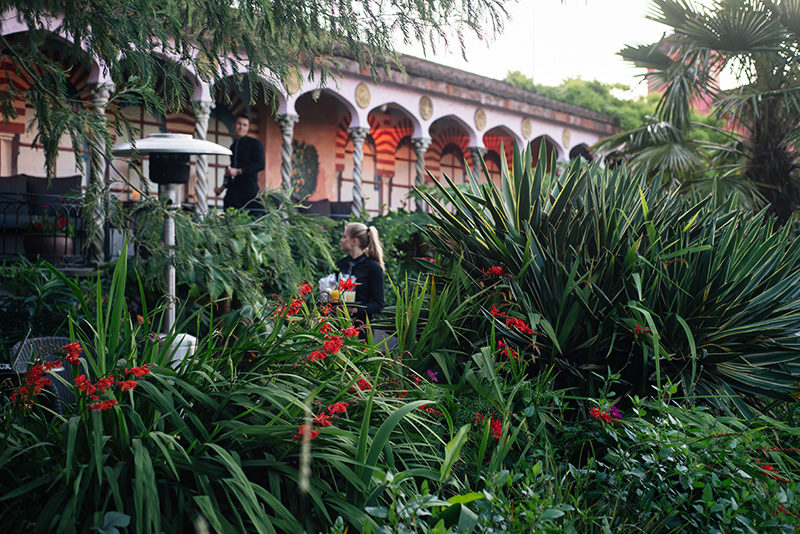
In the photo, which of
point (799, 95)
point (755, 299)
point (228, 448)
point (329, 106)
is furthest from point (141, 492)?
point (329, 106)

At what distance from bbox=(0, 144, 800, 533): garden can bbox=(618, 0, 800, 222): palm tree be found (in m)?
6.08

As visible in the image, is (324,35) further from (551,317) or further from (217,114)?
(217,114)

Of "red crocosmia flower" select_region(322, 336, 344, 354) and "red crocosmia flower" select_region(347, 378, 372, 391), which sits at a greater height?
"red crocosmia flower" select_region(322, 336, 344, 354)

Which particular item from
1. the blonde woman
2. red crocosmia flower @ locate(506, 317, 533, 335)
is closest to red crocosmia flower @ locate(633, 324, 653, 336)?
red crocosmia flower @ locate(506, 317, 533, 335)

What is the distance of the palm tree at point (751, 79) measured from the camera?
979 centimetres

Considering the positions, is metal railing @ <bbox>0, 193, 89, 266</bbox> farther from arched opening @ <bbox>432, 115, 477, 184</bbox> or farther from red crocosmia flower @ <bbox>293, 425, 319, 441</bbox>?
arched opening @ <bbox>432, 115, 477, 184</bbox>

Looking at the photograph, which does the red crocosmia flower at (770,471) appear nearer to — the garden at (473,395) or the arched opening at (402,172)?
the garden at (473,395)

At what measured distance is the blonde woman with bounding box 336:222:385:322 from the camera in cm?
Result: 525

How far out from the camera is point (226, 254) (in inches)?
171

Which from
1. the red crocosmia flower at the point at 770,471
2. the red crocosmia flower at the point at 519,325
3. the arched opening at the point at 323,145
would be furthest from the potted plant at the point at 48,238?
the arched opening at the point at 323,145

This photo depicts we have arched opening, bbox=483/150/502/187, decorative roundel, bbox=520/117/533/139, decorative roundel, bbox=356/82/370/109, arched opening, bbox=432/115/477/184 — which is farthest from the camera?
arched opening, bbox=483/150/502/187

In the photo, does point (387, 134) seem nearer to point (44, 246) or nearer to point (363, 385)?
point (44, 246)

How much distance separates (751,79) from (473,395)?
9.34 metres

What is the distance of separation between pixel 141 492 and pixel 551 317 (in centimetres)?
227
